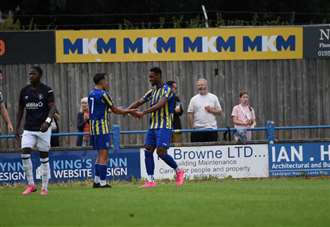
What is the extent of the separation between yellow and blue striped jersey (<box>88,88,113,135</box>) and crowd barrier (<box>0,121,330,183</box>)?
3.82m

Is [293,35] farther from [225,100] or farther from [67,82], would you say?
[67,82]

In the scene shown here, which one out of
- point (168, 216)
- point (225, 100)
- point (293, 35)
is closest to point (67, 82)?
point (225, 100)

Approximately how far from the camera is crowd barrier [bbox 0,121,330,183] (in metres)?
20.7

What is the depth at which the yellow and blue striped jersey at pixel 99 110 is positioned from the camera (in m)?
16.6

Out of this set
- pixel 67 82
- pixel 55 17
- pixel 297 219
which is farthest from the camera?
pixel 55 17

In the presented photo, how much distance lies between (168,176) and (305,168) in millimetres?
3159

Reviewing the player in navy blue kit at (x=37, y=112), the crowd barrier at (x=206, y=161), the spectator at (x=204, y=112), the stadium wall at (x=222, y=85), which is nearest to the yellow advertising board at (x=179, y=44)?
the stadium wall at (x=222, y=85)

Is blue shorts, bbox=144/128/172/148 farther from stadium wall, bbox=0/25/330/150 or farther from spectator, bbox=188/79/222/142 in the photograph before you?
stadium wall, bbox=0/25/330/150

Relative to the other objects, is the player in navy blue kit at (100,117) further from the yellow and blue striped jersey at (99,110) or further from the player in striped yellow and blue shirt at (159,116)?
→ the player in striped yellow and blue shirt at (159,116)

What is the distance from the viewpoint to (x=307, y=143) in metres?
21.7

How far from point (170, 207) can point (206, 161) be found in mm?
8343

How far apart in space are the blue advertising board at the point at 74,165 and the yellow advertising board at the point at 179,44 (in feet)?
15.1

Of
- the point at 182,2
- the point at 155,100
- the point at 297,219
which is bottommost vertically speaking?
the point at 297,219

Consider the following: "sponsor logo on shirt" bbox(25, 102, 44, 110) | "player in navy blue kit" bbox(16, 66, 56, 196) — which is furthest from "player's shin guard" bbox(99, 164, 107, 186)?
"sponsor logo on shirt" bbox(25, 102, 44, 110)
